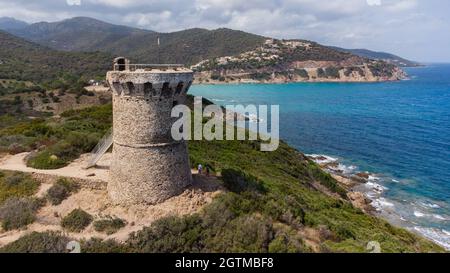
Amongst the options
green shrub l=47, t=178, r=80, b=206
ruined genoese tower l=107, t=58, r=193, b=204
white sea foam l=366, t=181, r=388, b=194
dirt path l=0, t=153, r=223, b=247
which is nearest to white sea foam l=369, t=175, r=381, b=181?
white sea foam l=366, t=181, r=388, b=194

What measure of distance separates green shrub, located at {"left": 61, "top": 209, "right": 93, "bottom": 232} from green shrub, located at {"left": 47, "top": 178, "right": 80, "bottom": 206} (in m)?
1.97

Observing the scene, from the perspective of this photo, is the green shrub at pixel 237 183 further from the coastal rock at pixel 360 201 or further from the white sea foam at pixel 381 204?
the white sea foam at pixel 381 204

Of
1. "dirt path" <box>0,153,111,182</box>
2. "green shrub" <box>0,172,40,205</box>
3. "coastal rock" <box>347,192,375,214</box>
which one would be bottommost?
"coastal rock" <box>347,192,375,214</box>

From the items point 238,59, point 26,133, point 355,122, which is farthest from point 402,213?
point 238,59

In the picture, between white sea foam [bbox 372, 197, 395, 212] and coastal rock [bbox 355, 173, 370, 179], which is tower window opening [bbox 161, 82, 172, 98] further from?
coastal rock [bbox 355, 173, 370, 179]

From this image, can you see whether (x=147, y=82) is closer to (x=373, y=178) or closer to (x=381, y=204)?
(x=381, y=204)

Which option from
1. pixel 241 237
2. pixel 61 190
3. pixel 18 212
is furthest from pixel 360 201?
pixel 18 212

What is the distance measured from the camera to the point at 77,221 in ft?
52.0

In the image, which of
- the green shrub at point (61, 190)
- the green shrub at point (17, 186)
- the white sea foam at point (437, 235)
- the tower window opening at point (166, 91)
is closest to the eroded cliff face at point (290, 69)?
the white sea foam at point (437, 235)

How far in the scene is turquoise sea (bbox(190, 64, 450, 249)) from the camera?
112 ft

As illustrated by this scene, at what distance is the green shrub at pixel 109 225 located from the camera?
15211 mm

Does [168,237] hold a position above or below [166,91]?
below

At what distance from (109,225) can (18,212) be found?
186 inches

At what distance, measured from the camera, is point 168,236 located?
1457cm
